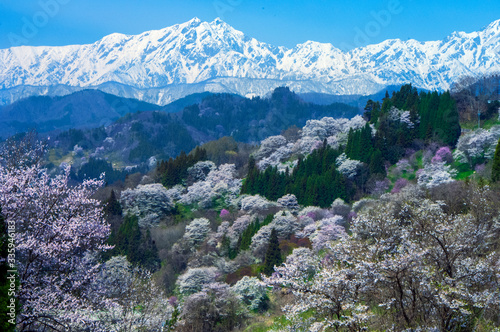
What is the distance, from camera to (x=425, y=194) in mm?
57812

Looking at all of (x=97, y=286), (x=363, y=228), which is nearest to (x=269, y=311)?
(x=363, y=228)

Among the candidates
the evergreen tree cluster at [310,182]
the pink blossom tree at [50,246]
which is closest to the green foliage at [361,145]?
the evergreen tree cluster at [310,182]

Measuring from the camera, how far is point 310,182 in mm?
81688


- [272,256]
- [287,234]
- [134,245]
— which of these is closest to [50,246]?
[272,256]

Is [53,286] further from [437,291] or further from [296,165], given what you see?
[296,165]

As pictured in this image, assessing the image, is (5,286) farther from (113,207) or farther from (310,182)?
(113,207)

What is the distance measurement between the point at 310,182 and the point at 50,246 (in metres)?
66.7

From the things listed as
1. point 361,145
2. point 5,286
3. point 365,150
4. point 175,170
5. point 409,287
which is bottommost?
point 409,287

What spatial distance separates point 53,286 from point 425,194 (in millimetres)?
49393

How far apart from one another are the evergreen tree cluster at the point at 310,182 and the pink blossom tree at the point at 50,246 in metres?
61.5

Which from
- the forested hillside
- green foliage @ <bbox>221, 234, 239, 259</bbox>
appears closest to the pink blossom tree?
the forested hillside

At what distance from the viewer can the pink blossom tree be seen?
1709 centimetres

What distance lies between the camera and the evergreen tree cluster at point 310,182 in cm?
7862

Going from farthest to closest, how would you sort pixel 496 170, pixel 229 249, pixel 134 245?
pixel 134 245, pixel 229 249, pixel 496 170
